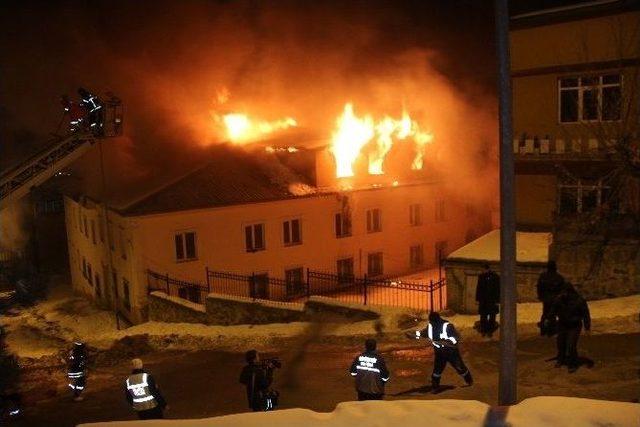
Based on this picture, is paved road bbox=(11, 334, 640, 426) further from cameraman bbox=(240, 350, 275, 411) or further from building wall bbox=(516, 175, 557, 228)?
building wall bbox=(516, 175, 557, 228)

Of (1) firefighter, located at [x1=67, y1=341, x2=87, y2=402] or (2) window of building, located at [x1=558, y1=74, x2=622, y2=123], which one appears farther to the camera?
(2) window of building, located at [x1=558, y1=74, x2=622, y2=123]

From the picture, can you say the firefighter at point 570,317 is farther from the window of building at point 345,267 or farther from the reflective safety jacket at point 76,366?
the window of building at point 345,267

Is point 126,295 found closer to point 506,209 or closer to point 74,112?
point 74,112

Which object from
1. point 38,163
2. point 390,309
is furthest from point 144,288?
point 390,309

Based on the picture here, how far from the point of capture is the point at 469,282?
52.2ft

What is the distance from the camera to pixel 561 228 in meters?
14.6

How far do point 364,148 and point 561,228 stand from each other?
760 inches

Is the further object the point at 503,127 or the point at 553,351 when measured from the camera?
the point at 553,351

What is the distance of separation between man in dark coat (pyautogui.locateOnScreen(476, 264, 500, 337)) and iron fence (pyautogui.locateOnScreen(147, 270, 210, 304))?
13.9 m

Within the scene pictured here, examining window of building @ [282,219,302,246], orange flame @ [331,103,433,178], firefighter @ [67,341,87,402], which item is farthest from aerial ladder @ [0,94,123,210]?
orange flame @ [331,103,433,178]

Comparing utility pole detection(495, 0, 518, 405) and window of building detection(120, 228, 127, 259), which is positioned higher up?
utility pole detection(495, 0, 518, 405)

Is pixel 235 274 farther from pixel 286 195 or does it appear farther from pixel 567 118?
pixel 567 118

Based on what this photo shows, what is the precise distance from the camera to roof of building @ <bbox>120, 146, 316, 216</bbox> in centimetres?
2538

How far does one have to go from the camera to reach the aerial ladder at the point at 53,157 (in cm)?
2120
